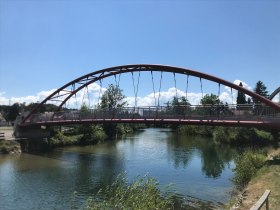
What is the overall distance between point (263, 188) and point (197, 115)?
16469 millimetres

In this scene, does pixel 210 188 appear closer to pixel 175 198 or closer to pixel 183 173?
pixel 175 198

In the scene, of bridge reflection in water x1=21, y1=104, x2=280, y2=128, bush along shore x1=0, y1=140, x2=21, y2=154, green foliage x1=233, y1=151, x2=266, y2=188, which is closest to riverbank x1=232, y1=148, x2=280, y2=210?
green foliage x1=233, y1=151, x2=266, y2=188

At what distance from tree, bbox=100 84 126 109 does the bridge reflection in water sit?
39675 millimetres

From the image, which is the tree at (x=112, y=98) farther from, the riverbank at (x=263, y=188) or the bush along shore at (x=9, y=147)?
the riverbank at (x=263, y=188)

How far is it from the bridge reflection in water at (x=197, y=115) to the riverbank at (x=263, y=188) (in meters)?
5.95

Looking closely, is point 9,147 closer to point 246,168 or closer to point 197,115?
point 197,115

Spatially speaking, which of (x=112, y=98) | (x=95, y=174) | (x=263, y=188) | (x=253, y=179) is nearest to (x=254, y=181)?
(x=253, y=179)

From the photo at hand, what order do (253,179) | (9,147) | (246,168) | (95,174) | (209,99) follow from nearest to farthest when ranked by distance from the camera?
(253,179) < (246,168) < (95,174) < (9,147) < (209,99)

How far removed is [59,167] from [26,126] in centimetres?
1961

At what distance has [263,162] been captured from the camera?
28.3 m

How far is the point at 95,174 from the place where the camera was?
33938 millimetres

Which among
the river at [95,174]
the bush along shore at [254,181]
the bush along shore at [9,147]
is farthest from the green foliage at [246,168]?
the bush along shore at [9,147]

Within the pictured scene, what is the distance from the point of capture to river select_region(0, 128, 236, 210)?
2414 centimetres

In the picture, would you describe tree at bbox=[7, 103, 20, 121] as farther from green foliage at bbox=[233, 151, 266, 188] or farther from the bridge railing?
green foliage at bbox=[233, 151, 266, 188]
